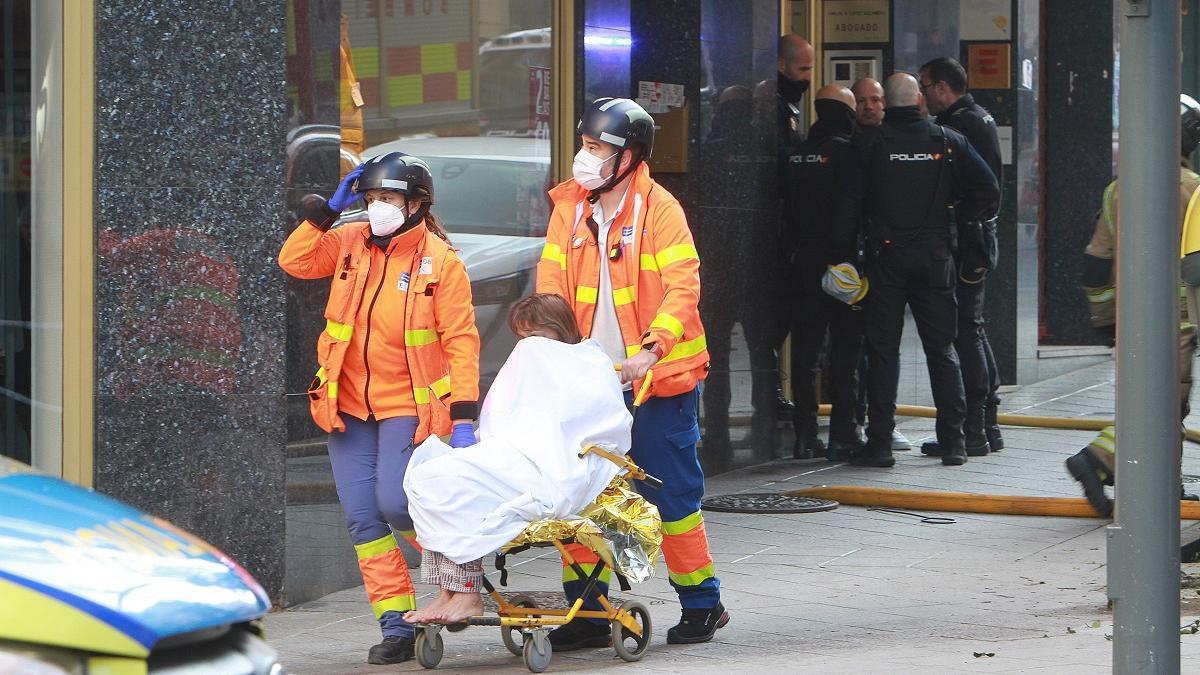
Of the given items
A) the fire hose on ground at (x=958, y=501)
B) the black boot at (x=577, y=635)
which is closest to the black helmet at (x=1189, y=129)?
the fire hose on ground at (x=958, y=501)

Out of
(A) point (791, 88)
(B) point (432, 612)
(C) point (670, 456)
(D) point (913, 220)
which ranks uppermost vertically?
(A) point (791, 88)

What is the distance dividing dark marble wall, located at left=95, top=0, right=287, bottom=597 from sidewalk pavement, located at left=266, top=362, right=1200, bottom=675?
2.08 feet

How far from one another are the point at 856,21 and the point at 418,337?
28.1 ft

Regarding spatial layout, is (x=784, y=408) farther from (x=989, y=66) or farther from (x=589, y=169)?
(x=589, y=169)

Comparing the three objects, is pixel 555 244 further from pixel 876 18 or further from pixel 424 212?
pixel 876 18

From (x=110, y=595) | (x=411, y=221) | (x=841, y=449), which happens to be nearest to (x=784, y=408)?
(x=841, y=449)

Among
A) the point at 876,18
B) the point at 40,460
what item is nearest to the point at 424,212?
the point at 40,460

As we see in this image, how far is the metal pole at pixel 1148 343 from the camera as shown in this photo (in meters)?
4.87

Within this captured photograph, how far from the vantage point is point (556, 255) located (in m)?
6.57

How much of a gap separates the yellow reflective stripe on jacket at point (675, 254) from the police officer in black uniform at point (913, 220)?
4731mm

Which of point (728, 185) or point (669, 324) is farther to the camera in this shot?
point (728, 185)

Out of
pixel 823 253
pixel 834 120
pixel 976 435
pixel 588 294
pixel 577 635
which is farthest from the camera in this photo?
pixel 976 435

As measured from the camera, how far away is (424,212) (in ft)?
20.9

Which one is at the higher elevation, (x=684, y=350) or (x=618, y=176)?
(x=618, y=176)
